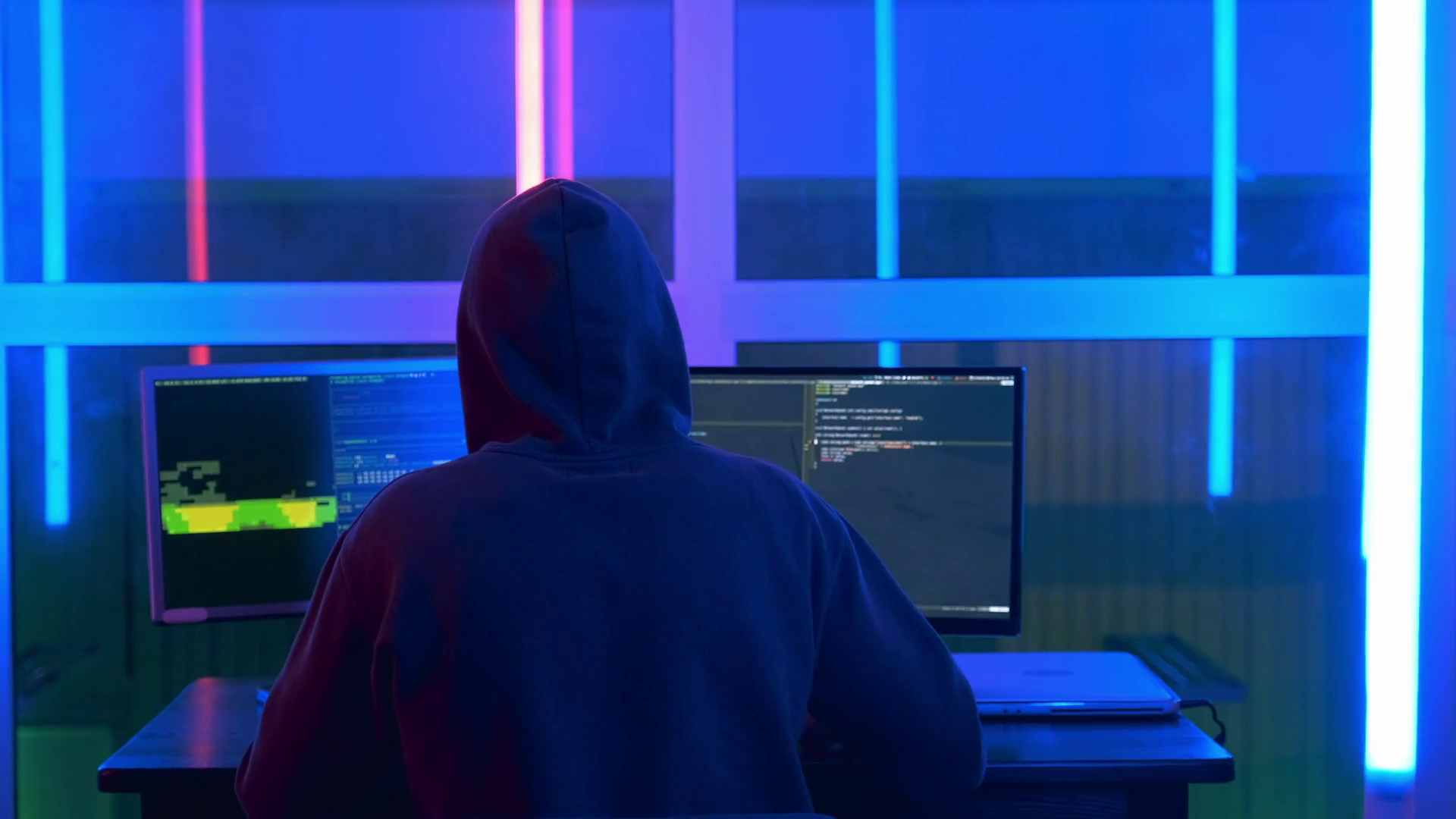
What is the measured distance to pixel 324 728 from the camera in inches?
46.0

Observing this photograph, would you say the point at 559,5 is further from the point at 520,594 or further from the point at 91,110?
the point at 520,594

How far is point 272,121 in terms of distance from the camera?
87.6 inches

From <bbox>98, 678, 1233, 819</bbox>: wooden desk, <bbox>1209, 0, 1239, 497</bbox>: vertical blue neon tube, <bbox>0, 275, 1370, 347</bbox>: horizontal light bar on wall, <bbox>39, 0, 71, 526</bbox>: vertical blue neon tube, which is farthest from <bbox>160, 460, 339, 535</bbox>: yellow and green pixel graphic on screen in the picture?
<bbox>1209, 0, 1239, 497</bbox>: vertical blue neon tube

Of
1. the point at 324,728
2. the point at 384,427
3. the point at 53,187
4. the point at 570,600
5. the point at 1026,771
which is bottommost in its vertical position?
the point at 1026,771

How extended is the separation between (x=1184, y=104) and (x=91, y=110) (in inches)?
80.4

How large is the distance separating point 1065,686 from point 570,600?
940 mm

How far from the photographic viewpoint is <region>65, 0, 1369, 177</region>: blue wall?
219 centimetres

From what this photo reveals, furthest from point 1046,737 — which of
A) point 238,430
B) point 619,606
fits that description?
point 238,430

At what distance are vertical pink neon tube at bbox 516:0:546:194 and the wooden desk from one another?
1.09 meters

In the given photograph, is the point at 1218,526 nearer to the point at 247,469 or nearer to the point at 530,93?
the point at 530,93

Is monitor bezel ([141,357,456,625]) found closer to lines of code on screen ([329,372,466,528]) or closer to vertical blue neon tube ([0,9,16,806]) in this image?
lines of code on screen ([329,372,466,528])

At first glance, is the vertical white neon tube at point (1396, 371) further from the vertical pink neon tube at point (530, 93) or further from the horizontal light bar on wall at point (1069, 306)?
the vertical pink neon tube at point (530, 93)

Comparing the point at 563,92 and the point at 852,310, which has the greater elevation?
the point at 563,92

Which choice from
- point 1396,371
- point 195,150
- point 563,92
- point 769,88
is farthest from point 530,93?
point 1396,371
